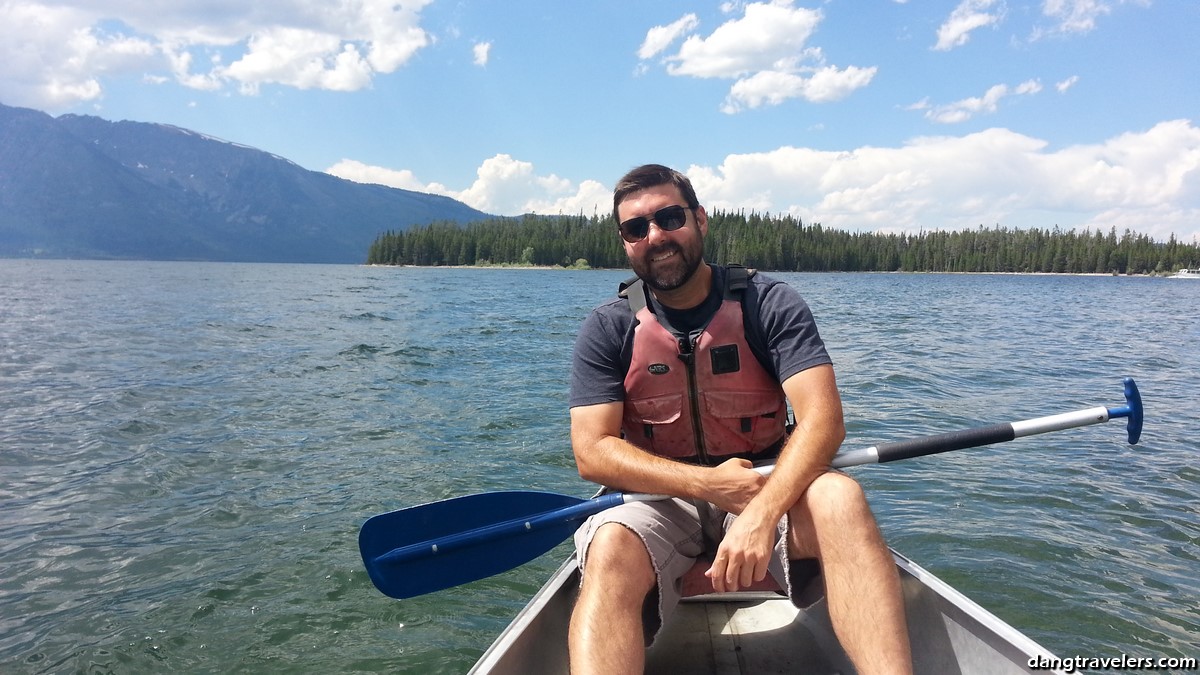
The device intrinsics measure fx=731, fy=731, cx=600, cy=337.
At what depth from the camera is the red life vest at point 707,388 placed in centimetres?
363

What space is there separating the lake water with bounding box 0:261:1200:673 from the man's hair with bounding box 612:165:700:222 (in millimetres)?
3104

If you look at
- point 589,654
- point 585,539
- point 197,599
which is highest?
point 585,539

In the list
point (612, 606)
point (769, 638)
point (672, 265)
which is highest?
point (672, 265)

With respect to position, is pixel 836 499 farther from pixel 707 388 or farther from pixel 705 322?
pixel 705 322

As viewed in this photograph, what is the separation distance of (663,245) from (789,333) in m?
0.73

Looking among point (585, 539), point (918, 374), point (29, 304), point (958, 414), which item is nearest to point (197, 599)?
point (585, 539)

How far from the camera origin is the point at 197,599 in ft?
18.0

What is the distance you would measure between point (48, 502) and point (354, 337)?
48.9 ft

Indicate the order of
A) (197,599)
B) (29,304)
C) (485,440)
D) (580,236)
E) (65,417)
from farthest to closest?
(580,236) → (29,304) → (65,417) → (485,440) → (197,599)

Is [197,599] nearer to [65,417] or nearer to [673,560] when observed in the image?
[673,560]

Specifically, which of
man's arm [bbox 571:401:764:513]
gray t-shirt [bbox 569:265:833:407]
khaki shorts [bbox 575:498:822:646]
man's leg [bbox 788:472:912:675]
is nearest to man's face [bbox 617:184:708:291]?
gray t-shirt [bbox 569:265:833:407]

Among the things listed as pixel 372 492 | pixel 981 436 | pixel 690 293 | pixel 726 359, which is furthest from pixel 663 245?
pixel 372 492

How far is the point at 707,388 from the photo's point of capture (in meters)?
3.65

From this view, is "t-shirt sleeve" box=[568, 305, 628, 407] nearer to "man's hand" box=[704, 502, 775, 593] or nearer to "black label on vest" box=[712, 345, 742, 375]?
"black label on vest" box=[712, 345, 742, 375]
